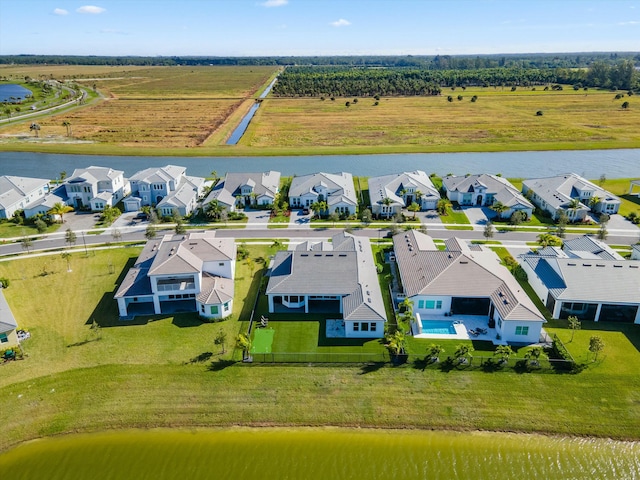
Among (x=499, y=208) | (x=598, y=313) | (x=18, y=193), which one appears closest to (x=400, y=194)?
(x=499, y=208)

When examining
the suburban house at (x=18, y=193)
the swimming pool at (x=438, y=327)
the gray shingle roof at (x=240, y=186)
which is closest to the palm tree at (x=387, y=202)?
the gray shingle roof at (x=240, y=186)

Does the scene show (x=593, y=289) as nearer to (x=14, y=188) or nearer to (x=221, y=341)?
(x=221, y=341)

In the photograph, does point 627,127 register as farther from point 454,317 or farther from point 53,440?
point 53,440

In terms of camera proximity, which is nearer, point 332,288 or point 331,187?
point 332,288

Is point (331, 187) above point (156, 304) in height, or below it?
above

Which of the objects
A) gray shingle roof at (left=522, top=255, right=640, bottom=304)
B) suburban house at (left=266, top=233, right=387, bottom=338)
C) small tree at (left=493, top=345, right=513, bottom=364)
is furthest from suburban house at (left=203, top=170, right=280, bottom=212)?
small tree at (left=493, top=345, right=513, bottom=364)

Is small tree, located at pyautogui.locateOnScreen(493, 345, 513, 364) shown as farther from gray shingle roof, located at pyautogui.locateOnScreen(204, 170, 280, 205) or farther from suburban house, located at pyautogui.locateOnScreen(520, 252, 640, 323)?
gray shingle roof, located at pyautogui.locateOnScreen(204, 170, 280, 205)
